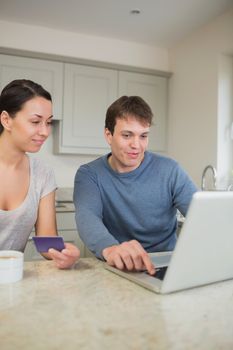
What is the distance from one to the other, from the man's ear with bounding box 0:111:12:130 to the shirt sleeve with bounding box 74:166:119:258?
0.31 m

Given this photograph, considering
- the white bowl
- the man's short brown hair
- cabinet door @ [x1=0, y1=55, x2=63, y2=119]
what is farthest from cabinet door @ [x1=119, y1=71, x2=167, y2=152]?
the white bowl

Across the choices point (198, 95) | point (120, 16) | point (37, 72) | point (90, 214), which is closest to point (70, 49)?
point (37, 72)

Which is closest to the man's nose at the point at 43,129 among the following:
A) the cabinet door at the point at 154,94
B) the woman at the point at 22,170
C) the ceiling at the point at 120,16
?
the woman at the point at 22,170

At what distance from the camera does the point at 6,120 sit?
125 centimetres

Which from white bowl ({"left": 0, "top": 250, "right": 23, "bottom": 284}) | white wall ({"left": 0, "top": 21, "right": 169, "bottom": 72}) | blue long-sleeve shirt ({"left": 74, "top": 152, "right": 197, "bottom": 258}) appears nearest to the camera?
white bowl ({"left": 0, "top": 250, "right": 23, "bottom": 284})

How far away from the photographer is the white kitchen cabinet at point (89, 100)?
3045 millimetres

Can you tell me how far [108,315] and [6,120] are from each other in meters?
0.83

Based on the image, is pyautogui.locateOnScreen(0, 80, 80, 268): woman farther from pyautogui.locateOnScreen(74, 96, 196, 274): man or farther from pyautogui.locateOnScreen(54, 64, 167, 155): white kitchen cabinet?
pyautogui.locateOnScreen(54, 64, 167, 155): white kitchen cabinet

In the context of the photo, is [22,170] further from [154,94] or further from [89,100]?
[154,94]

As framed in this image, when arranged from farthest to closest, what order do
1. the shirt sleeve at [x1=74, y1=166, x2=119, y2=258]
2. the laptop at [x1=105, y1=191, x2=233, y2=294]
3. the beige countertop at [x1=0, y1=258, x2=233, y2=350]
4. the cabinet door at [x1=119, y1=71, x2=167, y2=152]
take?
the cabinet door at [x1=119, y1=71, x2=167, y2=152], the shirt sleeve at [x1=74, y1=166, x2=119, y2=258], the laptop at [x1=105, y1=191, x2=233, y2=294], the beige countertop at [x1=0, y1=258, x2=233, y2=350]

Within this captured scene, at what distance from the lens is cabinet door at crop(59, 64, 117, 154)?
3.04 m

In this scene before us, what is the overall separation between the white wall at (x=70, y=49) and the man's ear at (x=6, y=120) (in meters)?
1.92

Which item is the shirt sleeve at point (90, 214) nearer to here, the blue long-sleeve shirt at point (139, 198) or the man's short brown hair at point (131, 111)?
the blue long-sleeve shirt at point (139, 198)

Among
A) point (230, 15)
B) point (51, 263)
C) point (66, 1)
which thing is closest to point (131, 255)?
point (51, 263)
